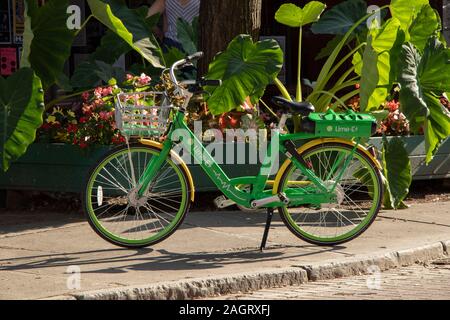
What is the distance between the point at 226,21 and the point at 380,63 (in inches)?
61.1

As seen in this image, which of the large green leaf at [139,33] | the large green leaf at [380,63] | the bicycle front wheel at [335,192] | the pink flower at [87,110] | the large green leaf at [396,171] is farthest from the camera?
the large green leaf at [139,33]

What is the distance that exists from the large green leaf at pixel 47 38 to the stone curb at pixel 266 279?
352cm

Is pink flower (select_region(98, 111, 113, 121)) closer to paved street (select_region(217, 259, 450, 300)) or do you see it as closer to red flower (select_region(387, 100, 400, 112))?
red flower (select_region(387, 100, 400, 112))

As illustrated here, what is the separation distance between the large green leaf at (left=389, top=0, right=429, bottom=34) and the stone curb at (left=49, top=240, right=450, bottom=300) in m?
2.50

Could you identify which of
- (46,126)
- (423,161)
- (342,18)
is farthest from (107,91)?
(423,161)

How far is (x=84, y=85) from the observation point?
430 inches

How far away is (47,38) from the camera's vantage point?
10.1 m

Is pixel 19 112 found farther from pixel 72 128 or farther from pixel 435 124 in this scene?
pixel 435 124

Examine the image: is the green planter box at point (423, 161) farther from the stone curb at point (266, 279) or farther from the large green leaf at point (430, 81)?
the stone curb at point (266, 279)

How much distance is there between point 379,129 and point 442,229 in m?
1.50

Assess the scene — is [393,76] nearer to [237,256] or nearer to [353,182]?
[353,182]

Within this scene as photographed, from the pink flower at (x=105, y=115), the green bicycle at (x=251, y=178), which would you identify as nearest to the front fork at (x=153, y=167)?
the green bicycle at (x=251, y=178)

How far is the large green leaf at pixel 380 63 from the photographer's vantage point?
9.49 m

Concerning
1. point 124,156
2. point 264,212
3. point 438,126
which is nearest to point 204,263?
point 124,156
